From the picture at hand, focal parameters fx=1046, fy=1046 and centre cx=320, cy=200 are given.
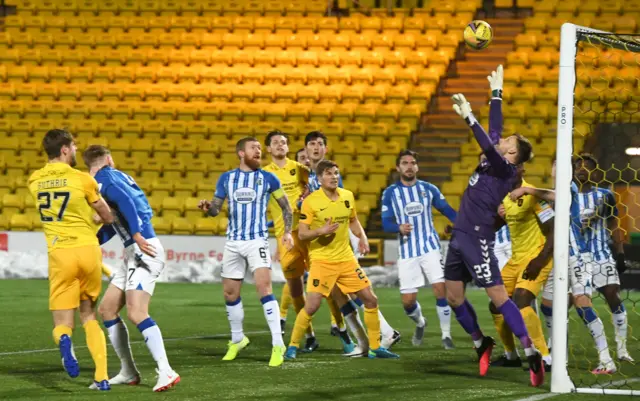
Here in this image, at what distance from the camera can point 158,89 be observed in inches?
862

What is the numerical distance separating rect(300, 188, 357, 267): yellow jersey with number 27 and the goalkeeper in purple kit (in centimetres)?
133

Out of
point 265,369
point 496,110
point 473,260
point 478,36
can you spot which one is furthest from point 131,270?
point 478,36

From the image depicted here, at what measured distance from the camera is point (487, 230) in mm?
7746

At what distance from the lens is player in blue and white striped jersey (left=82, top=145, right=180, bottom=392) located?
7.10 m

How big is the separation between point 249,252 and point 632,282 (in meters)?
9.38

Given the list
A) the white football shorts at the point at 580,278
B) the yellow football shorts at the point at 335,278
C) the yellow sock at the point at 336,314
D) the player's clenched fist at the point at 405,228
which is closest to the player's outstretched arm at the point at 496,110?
the white football shorts at the point at 580,278

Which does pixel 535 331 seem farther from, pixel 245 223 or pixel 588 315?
pixel 245 223

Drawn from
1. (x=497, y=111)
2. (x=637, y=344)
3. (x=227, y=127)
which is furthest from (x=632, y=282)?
(x=497, y=111)

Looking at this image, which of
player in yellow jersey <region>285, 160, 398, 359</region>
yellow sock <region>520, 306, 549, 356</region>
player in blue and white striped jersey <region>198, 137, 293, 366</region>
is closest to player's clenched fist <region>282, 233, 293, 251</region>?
player in blue and white striped jersey <region>198, 137, 293, 366</region>

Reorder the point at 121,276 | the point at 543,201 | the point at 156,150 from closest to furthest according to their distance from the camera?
the point at 121,276 < the point at 543,201 < the point at 156,150

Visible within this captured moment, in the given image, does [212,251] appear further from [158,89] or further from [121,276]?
[121,276]

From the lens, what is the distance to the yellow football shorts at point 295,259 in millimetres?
9977

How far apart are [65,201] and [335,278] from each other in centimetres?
279

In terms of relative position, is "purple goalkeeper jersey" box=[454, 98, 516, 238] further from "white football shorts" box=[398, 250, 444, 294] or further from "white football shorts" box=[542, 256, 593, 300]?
"white football shorts" box=[398, 250, 444, 294]
